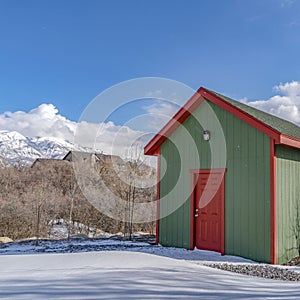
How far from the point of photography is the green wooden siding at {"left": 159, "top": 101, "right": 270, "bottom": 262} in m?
6.77

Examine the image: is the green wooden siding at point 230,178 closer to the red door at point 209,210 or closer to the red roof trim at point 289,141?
the red door at point 209,210

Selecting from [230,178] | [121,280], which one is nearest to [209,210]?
[230,178]

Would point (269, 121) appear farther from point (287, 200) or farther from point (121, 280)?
point (121, 280)

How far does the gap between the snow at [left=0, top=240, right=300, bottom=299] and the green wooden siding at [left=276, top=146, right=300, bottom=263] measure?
2.09m

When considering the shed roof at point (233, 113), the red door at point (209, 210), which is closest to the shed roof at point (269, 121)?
the shed roof at point (233, 113)

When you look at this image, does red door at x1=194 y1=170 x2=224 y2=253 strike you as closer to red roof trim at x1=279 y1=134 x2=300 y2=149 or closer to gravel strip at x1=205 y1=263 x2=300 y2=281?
gravel strip at x1=205 y1=263 x2=300 y2=281

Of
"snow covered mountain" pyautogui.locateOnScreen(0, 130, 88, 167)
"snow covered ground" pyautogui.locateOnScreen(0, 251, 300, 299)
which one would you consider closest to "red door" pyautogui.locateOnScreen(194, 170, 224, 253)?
"snow covered ground" pyautogui.locateOnScreen(0, 251, 300, 299)

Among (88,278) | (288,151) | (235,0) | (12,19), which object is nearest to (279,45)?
(235,0)

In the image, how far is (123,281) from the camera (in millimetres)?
3986

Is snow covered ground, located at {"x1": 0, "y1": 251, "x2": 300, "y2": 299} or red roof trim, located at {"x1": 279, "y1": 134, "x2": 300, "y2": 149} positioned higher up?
red roof trim, located at {"x1": 279, "y1": 134, "x2": 300, "y2": 149}

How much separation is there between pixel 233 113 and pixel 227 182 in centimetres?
150

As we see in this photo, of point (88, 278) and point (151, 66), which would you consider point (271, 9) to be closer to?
point (151, 66)

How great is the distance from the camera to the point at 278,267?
621cm

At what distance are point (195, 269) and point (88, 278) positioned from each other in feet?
5.90
